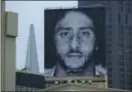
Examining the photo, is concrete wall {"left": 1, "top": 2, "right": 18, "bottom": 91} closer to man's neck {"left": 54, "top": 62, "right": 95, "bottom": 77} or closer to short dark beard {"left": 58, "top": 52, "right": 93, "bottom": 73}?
man's neck {"left": 54, "top": 62, "right": 95, "bottom": 77}

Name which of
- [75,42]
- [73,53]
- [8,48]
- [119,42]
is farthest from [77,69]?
[8,48]

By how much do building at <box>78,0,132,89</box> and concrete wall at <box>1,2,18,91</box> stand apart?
58302mm

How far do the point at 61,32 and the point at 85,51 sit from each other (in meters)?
3.54

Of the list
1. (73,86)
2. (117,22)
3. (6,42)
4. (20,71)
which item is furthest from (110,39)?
(6,42)

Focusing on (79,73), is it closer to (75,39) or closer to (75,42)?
(75,42)

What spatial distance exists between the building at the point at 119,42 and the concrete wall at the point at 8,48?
58302 mm

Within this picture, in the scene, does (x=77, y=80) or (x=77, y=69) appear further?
(x=77, y=80)

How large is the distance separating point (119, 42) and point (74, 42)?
11.3 metres

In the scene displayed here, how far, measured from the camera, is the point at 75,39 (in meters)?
56.4

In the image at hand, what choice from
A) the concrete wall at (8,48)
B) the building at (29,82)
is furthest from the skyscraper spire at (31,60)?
the concrete wall at (8,48)

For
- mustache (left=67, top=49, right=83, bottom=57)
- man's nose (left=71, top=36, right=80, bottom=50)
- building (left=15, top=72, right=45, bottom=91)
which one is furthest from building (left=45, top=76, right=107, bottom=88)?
man's nose (left=71, top=36, right=80, bottom=50)

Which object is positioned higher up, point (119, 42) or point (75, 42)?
point (119, 42)

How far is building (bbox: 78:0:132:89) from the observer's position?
6369 centimetres

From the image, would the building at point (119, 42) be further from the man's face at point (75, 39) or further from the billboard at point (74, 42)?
the billboard at point (74, 42)
